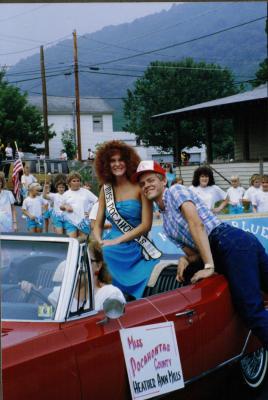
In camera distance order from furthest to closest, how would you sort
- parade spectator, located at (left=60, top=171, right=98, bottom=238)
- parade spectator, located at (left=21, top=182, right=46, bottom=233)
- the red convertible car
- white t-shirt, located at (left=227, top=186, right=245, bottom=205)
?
white t-shirt, located at (left=227, top=186, right=245, bottom=205)
parade spectator, located at (left=21, top=182, right=46, bottom=233)
parade spectator, located at (left=60, top=171, right=98, bottom=238)
the red convertible car

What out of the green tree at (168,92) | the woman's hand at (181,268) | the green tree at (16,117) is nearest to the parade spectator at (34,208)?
the green tree at (16,117)

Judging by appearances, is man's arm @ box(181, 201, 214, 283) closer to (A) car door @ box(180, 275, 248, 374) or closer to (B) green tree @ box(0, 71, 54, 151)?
(A) car door @ box(180, 275, 248, 374)

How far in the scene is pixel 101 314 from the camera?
3.76m

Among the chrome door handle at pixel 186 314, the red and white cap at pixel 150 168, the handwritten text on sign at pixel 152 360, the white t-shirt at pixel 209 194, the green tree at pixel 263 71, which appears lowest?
the handwritten text on sign at pixel 152 360

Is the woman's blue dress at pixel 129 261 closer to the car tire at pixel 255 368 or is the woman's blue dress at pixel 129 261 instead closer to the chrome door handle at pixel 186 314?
the chrome door handle at pixel 186 314

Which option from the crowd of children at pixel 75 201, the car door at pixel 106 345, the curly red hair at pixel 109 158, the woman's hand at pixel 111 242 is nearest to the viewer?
the car door at pixel 106 345

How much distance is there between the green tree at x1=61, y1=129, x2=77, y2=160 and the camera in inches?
253

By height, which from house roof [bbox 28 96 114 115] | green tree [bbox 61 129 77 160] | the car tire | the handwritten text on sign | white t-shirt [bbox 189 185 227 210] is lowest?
the car tire

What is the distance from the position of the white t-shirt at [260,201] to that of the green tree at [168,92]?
1.60 m

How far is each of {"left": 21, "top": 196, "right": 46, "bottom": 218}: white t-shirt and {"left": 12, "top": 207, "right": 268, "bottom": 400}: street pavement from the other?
6.61 m

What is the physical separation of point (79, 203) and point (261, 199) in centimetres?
273

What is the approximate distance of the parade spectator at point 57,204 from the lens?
10867 millimetres

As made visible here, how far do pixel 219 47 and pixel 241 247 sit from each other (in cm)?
137

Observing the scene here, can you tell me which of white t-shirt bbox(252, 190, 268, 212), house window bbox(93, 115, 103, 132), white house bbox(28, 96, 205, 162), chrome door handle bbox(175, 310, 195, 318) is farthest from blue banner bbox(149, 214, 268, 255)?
chrome door handle bbox(175, 310, 195, 318)
